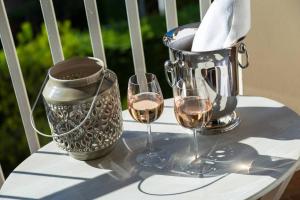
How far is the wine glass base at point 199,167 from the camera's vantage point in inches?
46.0

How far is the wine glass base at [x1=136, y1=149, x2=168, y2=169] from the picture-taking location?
121cm

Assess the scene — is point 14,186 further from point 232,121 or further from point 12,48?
point 232,121

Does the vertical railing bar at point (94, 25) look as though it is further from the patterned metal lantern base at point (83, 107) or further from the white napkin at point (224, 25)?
the white napkin at point (224, 25)

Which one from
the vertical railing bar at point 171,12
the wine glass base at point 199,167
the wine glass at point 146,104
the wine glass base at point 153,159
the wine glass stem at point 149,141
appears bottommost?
the wine glass base at point 199,167

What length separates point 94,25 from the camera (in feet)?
4.83

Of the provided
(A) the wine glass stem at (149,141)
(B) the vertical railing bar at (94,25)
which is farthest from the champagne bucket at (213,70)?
(B) the vertical railing bar at (94,25)

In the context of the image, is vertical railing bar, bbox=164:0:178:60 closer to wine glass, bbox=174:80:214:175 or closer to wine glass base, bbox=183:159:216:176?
wine glass, bbox=174:80:214:175

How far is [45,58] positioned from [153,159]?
135cm

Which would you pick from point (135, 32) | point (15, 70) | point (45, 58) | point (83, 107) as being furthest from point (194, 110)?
point (45, 58)

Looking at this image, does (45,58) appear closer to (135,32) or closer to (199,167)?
(135,32)

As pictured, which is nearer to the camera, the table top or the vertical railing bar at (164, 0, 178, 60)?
the table top

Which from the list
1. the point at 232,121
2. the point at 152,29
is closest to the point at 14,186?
the point at 232,121

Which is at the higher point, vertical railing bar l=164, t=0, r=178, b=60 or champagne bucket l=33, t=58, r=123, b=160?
vertical railing bar l=164, t=0, r=178, b=60

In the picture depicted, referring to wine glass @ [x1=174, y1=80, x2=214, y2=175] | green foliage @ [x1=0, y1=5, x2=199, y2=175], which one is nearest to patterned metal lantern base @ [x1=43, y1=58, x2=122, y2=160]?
wine glass @ [x1=174, y1=80, x2=214, y2=175]
